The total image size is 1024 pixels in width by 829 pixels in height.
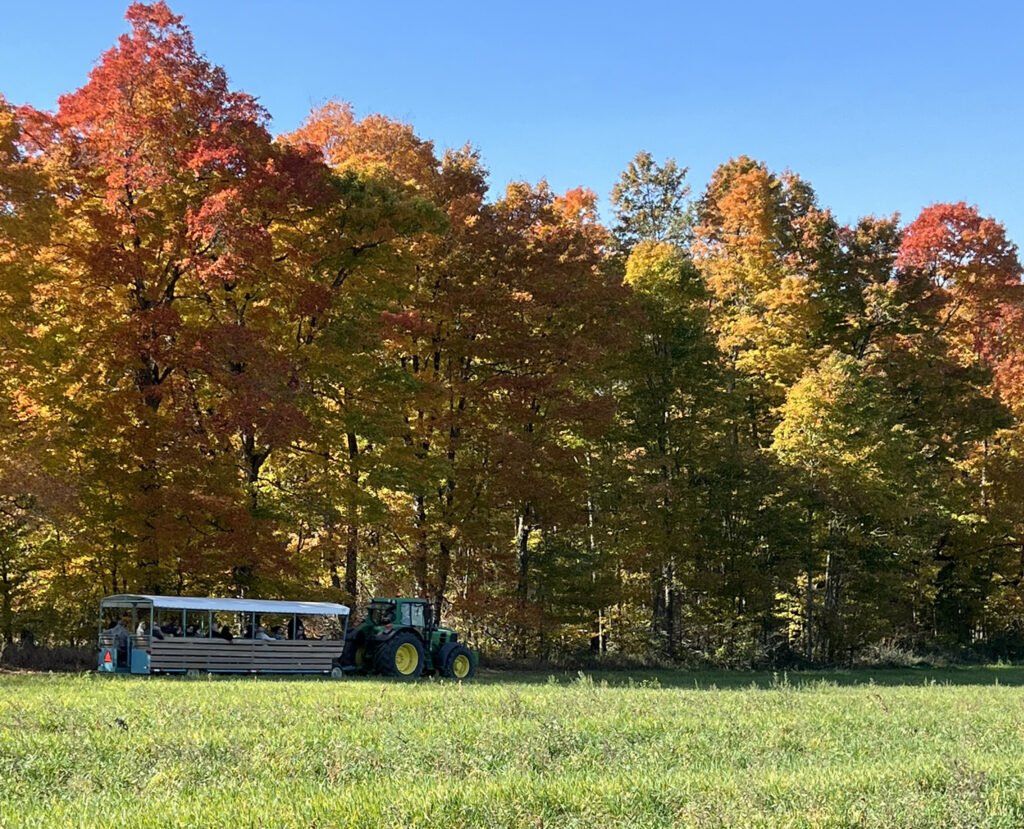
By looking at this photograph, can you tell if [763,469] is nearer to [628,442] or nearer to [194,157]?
[628,442]

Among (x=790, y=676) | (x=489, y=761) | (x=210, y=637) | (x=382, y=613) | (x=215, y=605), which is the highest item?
(x=215, y=605)

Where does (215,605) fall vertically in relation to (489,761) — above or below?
above

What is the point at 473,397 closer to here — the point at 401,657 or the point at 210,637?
the point at 401,657

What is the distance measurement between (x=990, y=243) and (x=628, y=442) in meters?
21.4

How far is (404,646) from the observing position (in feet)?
67.1

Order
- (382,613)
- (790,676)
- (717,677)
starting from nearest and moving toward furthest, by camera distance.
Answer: (382,613) < (717,677) < (790,676)

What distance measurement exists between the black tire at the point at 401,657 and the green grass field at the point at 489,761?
743 centimetres

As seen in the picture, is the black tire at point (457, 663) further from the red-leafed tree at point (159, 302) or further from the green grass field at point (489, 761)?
the green grass field at point (489, 761)

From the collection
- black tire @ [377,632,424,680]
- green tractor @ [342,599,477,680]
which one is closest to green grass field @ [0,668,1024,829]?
black tire @ [377,632,424,680]

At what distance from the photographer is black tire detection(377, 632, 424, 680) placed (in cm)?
2006

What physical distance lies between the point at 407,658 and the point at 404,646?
1.01 feet

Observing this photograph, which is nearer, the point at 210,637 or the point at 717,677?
the point at 210,637

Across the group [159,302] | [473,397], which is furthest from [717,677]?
[159,302]

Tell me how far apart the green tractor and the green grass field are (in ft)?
24.9
